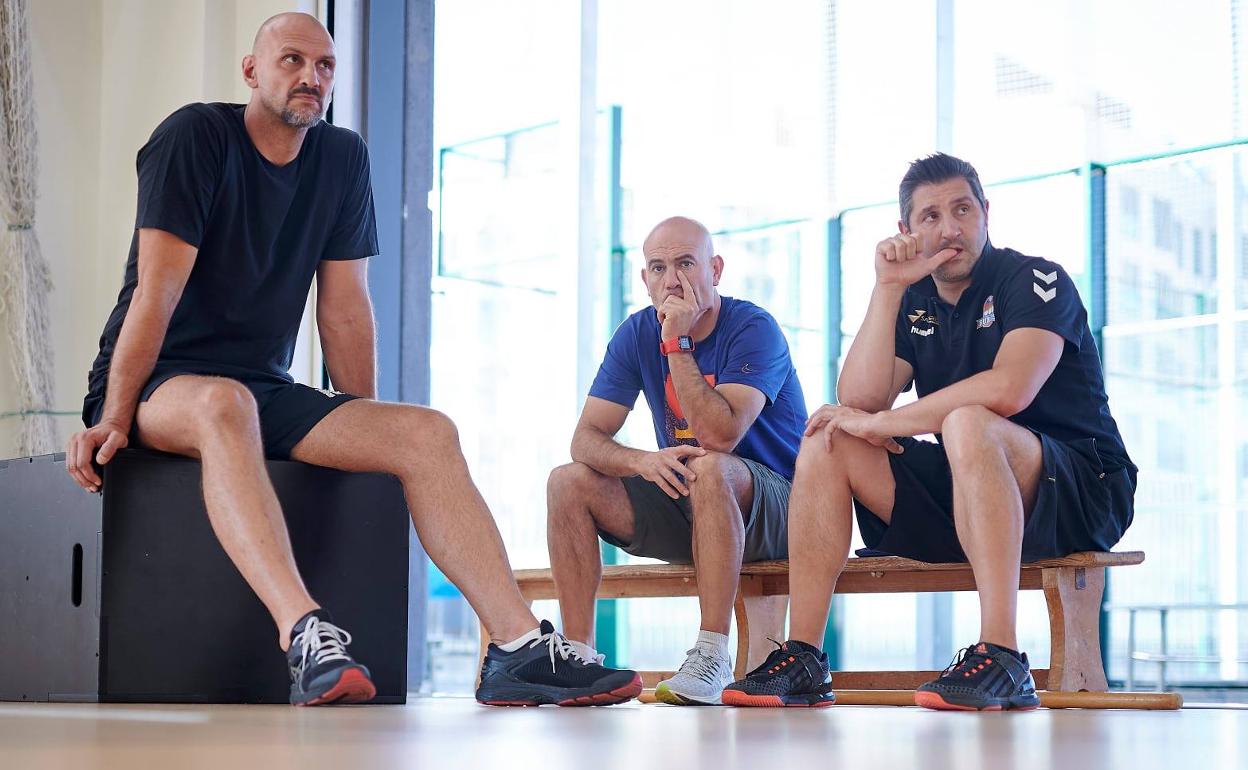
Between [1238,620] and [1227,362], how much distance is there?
66 cm

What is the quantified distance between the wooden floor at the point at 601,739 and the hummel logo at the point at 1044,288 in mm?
714

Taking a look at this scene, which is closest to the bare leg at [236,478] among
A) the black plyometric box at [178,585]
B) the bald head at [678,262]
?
the black plyometric box at [178,585]

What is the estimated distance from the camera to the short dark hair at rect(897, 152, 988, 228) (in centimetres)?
260

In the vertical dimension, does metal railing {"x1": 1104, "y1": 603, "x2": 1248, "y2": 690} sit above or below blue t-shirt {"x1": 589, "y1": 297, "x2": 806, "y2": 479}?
below

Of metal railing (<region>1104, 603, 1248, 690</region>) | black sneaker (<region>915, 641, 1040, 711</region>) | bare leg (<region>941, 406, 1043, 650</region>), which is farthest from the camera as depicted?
metal railing (<region>1104, 603, 1248, 690</region>)

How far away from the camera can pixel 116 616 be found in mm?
2279

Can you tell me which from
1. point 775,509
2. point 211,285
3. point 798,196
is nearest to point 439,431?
point 211,285

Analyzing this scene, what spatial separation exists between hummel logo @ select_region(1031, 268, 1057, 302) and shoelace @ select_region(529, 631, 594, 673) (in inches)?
38.4

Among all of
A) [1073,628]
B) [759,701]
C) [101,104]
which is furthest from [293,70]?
[101,104]

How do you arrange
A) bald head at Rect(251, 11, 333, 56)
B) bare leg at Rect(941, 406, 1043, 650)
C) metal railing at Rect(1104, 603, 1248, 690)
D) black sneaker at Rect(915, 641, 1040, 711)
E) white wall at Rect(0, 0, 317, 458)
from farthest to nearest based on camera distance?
white wall at Rect(0, 0, 317, 458) → metal railing at Rect(1104, 603, 1248, 690) → bald head at Rect(251, 11, 333, 56) → bare leg at Rect(941, 406, 1043, 650) → black sneaker at Rect(915, 641, 1040, 711)

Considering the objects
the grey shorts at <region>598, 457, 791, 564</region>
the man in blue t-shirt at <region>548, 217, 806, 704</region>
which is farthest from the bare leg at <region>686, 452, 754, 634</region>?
the grey shorts at <region>598, 457, 791, 564</region>

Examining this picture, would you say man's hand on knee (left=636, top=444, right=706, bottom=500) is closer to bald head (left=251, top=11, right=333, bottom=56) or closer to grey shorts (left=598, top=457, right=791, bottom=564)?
grey shorts (left=598, top=457, right=791, bottom=564)

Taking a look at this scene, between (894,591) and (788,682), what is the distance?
493mm

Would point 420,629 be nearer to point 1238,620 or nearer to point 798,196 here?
point 798,196
